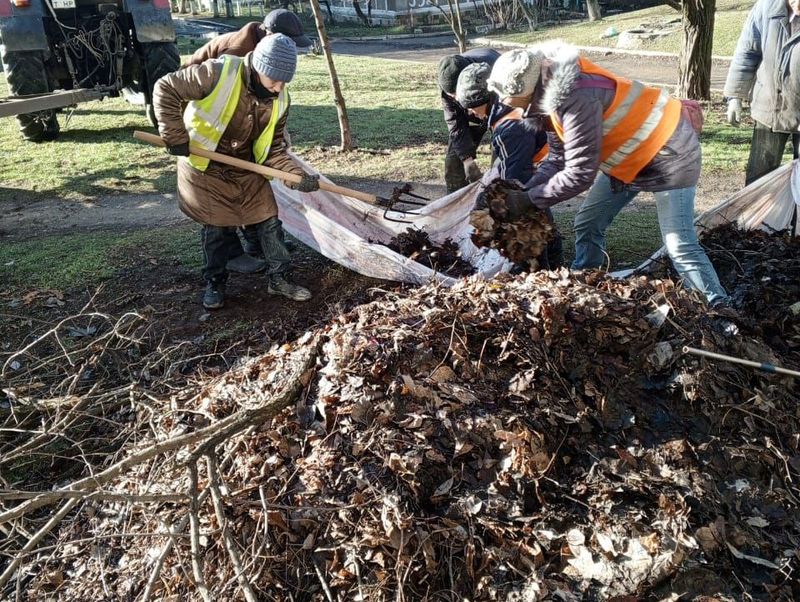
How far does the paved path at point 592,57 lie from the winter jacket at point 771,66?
6.64 m

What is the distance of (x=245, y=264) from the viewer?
14.7 ft

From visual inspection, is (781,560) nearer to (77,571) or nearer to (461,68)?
(77,571)

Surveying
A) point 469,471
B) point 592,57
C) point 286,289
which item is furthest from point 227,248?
point 592,57

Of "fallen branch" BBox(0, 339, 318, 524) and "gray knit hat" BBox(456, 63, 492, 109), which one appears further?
"gray knit hat" BBox(456, 63, 492, 109)

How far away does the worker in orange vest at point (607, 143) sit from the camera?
9.33 ft

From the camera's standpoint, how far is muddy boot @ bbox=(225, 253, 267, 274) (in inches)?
175

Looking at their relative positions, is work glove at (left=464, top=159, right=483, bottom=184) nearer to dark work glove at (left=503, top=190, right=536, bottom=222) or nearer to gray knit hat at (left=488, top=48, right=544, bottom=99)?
dark work glove at (left=503, top=190, right=536, bottom=222)

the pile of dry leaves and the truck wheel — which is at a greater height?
the truck wheel

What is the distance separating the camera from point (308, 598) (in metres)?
2.21

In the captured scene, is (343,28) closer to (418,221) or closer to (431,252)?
(418,221)

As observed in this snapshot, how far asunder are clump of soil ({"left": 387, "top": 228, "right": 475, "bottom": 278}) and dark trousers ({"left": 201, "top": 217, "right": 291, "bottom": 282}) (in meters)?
0.69

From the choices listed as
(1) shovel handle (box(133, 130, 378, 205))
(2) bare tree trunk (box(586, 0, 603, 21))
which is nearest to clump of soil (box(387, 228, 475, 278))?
(1) shovel handle (box(133, 130, 378, 205))

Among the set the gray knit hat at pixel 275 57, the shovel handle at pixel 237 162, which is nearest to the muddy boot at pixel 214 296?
the shovel handle at pixel 237 162

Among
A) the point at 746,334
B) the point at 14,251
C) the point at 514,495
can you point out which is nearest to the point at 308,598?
the point at 514,495
